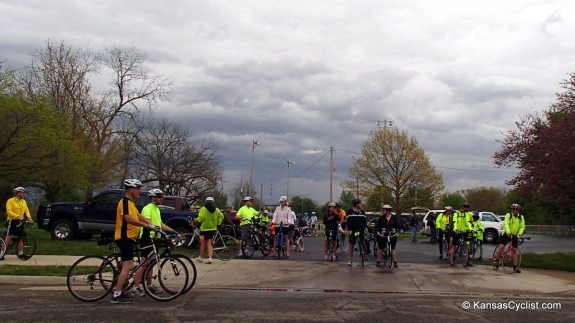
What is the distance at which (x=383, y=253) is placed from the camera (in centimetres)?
1486

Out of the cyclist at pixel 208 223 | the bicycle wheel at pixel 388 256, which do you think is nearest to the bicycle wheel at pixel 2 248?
the cyclist at pixel 208 223

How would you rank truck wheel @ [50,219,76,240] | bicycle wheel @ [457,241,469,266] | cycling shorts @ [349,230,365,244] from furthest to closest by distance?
truck wheel @ [50,219,76,240] → bicycle wheel @ [457,241,469,266] → cycling shorts @ [349,230,365,244]

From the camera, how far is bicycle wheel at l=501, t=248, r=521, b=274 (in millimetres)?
13945

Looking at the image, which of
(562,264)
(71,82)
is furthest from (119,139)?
(562,264)

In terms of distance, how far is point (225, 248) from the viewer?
51.4 ft

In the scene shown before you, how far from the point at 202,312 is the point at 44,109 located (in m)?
19.3

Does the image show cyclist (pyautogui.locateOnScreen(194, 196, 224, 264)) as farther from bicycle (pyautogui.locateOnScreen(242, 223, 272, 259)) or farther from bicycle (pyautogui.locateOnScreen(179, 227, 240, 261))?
bicycle (pyautogui.locateOnScreen(242, 223, 272, 259))

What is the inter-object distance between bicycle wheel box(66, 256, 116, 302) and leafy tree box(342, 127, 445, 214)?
4799cm

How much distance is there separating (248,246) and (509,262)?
297 inches

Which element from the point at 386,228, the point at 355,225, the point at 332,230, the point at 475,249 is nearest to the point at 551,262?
the point at 475,249

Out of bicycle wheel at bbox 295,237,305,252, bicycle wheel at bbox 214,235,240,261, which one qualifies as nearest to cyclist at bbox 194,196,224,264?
bicycle wheel at bbox 214,235,240,261

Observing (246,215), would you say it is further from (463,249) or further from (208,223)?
(463,249)

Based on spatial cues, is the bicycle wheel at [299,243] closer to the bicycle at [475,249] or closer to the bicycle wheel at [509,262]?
the bicycle at [475,249]

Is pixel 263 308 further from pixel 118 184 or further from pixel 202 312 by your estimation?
pixel 118 184
